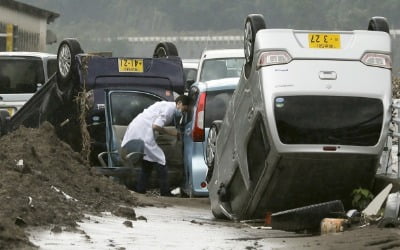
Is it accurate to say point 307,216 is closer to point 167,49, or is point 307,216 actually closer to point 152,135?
point 152,135

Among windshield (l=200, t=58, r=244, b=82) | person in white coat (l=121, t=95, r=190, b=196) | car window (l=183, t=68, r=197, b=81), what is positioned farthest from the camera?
car window (l=183, t=68, r=197, b=81)

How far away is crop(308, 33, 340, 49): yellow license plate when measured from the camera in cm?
1212

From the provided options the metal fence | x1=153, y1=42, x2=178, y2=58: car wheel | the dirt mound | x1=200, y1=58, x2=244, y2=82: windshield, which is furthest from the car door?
the metal fence

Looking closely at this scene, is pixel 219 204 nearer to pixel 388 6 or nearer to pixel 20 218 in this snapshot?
pixel 20 218

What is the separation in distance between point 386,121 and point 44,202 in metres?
3.31

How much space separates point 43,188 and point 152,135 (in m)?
5.60

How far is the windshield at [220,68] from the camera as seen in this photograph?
83.6ft

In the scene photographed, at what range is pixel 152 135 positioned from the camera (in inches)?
690

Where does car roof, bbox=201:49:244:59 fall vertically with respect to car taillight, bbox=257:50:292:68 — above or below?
below

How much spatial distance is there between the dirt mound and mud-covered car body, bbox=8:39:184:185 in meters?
1.47

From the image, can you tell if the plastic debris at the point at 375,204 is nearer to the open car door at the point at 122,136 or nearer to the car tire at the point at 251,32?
the car tire at the point at 251,32

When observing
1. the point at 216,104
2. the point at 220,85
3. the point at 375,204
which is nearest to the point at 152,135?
the point at 216,104

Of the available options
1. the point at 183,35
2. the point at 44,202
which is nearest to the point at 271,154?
the point at 44,202

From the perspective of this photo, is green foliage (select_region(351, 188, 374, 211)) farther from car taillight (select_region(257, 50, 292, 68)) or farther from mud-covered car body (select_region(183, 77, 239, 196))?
mud-covered car body (select_region(183, 77, 239, 196))
